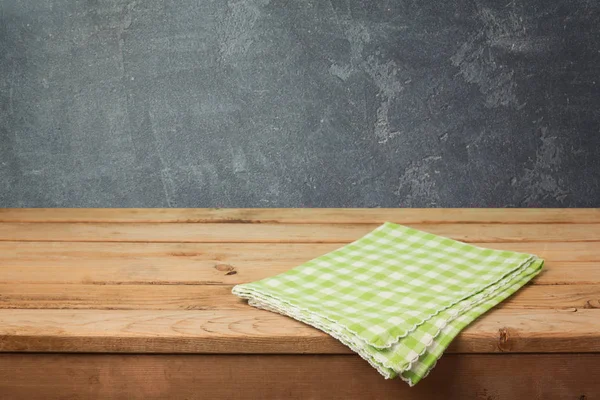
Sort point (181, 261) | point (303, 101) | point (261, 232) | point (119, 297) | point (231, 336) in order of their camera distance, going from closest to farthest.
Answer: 1. point (231, 336)
2. point (119, 297)
3. point (181, 261)
4. point (261, 232)
5. point (303, 101)

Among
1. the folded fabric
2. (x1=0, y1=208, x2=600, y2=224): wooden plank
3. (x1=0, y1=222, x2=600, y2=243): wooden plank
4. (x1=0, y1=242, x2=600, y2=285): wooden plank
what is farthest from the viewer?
(x1=0, y1=208, x2=600, y2=224): wooden plank

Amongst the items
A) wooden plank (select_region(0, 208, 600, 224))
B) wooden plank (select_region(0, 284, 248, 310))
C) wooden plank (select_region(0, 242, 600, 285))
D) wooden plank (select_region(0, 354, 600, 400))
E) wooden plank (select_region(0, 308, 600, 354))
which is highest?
wooden plank (select_region(0, 208, 600, 224))

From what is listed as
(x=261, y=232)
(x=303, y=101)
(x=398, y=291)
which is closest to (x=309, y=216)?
(x=261, y=232)

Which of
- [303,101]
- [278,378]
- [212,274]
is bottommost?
[278,378]

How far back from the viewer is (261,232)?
1.37 metres

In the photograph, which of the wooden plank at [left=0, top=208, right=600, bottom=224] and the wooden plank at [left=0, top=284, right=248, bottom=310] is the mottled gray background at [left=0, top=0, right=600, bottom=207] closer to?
the wooden plank at [left=0, top=208, right=600, bottom=224]

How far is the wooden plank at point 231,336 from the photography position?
0.94 meters

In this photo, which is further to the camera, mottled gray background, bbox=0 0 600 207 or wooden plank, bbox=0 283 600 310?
mottled gray background, bbox=0 0 600 207

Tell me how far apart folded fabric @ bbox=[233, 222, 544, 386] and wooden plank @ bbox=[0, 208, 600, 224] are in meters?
0.18

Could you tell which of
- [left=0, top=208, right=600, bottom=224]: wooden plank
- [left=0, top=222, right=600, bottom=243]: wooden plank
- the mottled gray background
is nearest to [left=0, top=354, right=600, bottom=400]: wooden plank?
[left=0, top=222, right=600, bottom=243]: wooden plank

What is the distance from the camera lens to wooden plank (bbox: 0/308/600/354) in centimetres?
94

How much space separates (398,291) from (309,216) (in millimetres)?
458

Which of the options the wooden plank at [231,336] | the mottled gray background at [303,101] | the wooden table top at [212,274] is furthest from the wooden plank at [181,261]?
the mottled gray background at [303,101]

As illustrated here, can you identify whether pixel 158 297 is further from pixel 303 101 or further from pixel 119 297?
pixel 303 101
